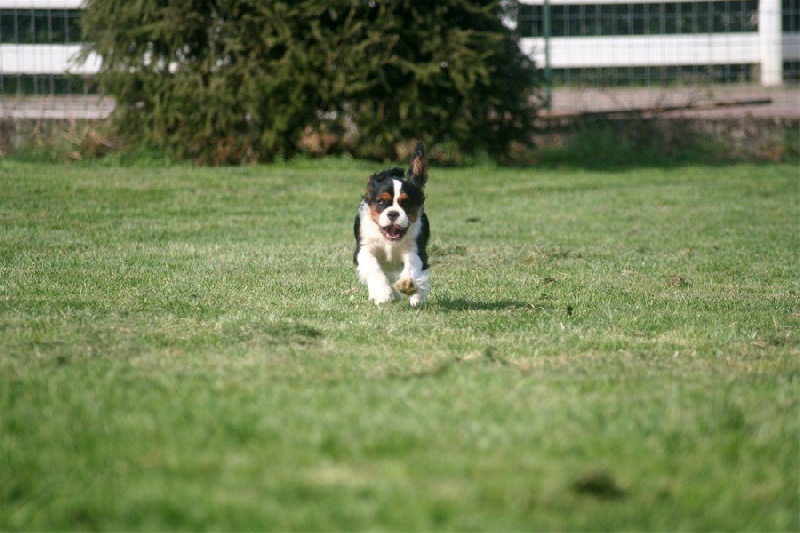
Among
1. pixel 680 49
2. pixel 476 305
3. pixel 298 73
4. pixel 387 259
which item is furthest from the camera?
pixel 680 49

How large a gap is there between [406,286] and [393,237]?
1.79 feet

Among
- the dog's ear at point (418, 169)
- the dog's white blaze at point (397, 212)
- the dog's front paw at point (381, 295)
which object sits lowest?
the dog's front paw at point (381, 295)

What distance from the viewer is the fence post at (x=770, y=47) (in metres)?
22.6

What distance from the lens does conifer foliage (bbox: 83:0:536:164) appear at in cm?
1856

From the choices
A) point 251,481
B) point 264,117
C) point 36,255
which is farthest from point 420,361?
point 264,117

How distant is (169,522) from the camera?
3096 millimetres

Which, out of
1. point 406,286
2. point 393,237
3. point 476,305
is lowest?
point 476,305

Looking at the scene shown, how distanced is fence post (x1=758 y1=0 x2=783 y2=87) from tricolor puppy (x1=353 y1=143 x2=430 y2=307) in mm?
16118

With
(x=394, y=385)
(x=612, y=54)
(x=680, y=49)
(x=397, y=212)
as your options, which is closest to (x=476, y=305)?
(x=397, y=212)

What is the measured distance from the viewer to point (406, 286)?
7.22 meters

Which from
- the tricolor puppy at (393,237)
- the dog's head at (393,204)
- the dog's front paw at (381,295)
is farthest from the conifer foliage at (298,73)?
the dog's front paw at (381,295)

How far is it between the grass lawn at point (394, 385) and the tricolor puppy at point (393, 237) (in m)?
0.22

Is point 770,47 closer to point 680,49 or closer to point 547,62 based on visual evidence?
point 680,49

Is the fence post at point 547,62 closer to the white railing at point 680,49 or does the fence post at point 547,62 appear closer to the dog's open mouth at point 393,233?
the white railing at point 680,49
